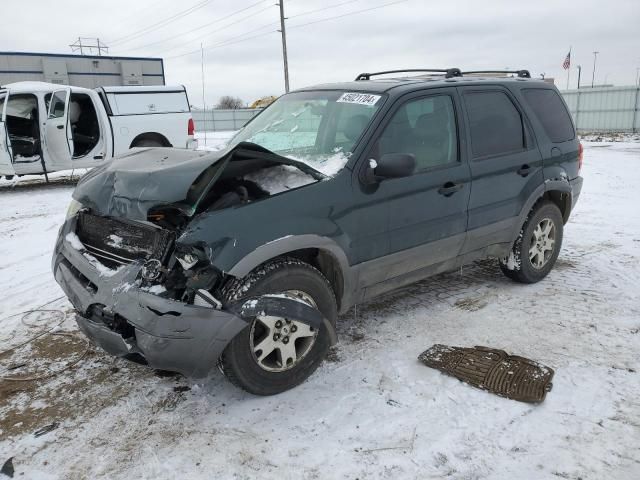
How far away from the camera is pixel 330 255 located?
130 inches

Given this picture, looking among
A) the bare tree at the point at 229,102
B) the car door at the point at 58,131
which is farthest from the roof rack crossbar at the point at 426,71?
the bare tree at the point at 229,102

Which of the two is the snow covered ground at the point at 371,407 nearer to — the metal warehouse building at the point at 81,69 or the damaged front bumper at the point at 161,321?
the damaged front bumper at the point at 161,321

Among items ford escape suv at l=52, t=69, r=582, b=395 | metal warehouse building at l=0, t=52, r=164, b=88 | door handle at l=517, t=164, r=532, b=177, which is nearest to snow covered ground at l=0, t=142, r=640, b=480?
ford escape suv at l=52, t=69, r=582, b=395

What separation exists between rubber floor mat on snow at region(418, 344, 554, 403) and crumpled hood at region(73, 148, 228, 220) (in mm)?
2008

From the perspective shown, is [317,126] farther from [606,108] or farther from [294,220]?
[606,108]

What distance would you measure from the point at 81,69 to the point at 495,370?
99.0ft

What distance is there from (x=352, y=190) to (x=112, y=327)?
1683mm

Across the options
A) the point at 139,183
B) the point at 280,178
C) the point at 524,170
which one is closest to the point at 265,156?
the point at 280,178

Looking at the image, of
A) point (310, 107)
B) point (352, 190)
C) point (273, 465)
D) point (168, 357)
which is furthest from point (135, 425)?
point (310, 107)

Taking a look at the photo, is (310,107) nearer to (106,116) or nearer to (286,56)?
(106,116)

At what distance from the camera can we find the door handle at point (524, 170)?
14.6 feet

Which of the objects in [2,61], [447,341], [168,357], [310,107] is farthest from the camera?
[2,61]

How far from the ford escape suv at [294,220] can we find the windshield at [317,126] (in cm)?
1

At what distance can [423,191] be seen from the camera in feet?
12.2
